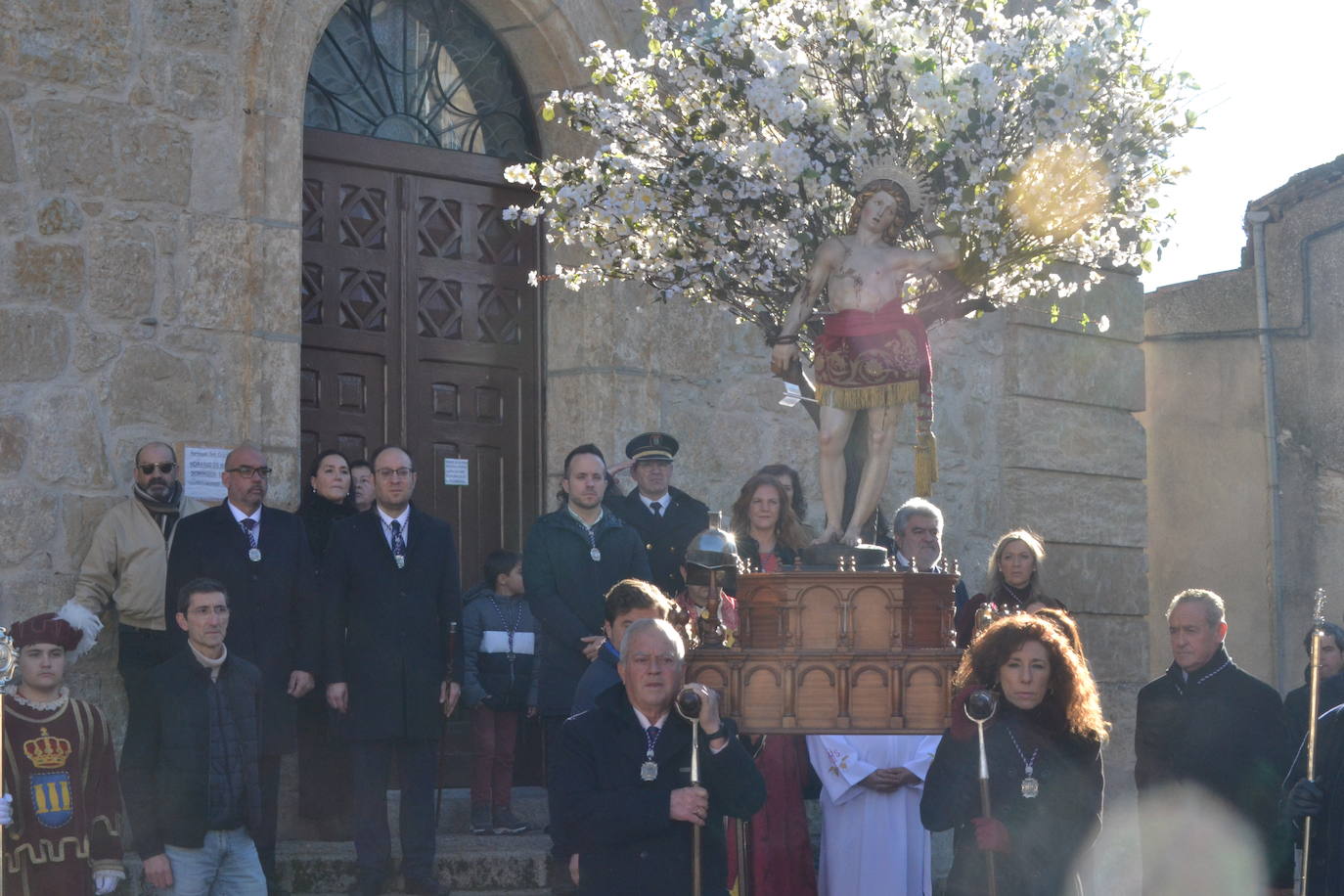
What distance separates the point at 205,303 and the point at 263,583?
156 cm

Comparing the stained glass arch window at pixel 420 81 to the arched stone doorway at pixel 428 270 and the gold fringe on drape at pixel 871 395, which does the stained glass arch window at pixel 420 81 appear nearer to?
the arched stone doorway at pixel 428 270

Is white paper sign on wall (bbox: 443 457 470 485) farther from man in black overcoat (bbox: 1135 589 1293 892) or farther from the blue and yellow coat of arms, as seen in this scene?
man in black overcoat (bbox: 1135 589 1293 892)

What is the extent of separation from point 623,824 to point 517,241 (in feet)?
17.2

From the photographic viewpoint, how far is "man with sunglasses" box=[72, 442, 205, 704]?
7621 mm

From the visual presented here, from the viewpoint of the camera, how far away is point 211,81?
8.55 metres

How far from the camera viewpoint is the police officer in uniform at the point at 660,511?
812 cm

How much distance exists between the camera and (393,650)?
7.49 m

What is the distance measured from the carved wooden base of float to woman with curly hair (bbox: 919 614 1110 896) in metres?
0.14

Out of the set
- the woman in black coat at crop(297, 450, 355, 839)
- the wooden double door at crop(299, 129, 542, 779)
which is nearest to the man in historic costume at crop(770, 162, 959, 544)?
the woman in black coat at crop(297, 450, 355, 839)

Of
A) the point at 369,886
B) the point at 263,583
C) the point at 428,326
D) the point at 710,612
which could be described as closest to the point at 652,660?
the point at 710,612

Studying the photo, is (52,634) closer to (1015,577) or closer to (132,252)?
(132,252)

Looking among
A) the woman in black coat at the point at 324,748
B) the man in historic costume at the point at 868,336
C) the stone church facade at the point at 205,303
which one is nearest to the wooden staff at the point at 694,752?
the man in historic costume at the point at 868,336

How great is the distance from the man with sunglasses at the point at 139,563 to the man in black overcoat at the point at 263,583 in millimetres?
212

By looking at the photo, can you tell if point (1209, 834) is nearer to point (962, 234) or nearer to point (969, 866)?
point (969, 866)
